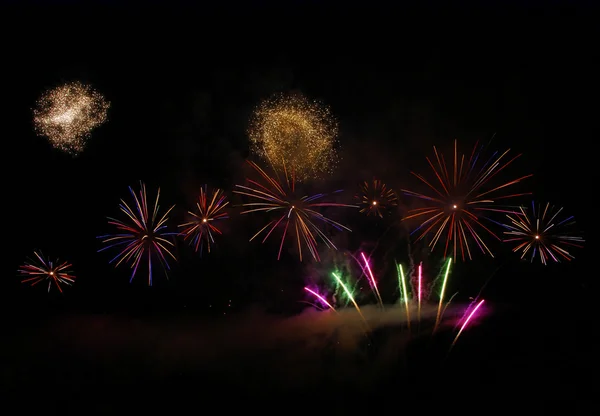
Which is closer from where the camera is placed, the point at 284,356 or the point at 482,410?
the point at 482,410

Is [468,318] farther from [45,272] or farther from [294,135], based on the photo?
[45,272]

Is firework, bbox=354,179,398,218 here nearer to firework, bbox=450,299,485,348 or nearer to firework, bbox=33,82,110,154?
firework, bbox=450,299,485,348

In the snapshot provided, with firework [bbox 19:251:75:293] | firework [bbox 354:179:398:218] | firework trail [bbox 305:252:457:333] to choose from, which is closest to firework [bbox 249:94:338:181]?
firework [bbox 354:179:398:218]

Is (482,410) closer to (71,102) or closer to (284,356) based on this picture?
(284,356)

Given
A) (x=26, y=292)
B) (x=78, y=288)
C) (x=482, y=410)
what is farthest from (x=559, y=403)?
(x=26, y=292)

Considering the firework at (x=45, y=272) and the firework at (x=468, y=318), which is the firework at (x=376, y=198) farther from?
the firework at (x=45, y=272)

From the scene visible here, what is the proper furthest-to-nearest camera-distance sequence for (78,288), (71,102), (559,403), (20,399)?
(78,288), (71,102), (20,399), (559,403)

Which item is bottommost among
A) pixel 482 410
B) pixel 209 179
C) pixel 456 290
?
pixel 482 410
